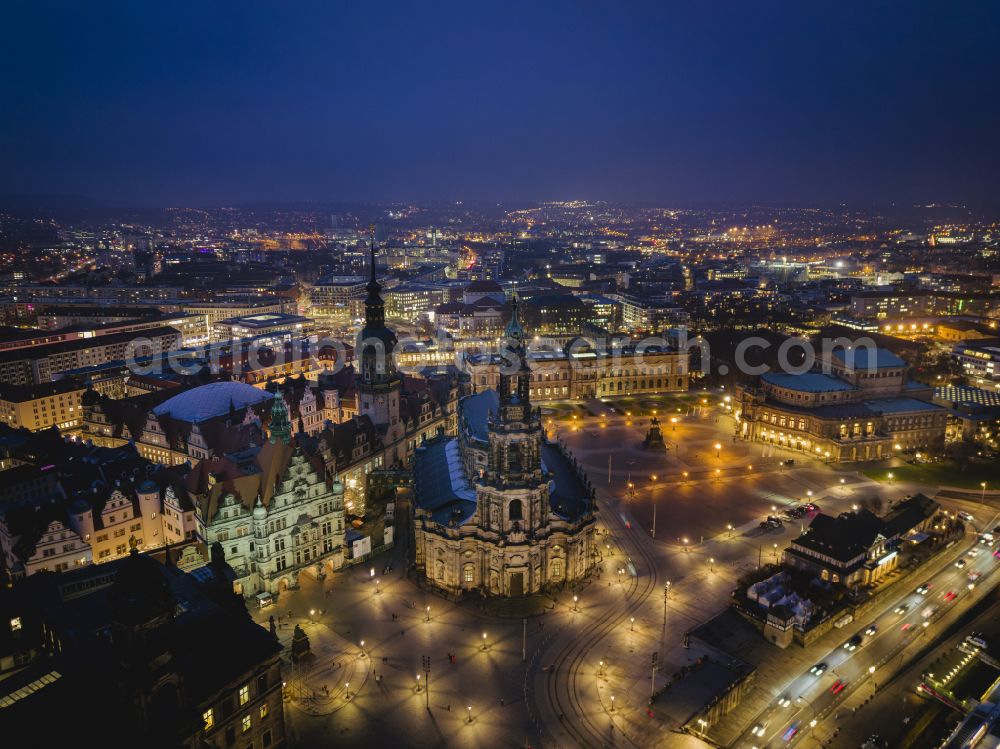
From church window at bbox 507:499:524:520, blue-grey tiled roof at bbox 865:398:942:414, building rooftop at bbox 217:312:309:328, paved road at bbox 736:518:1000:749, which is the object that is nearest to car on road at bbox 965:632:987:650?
paved road at bbox 736:518:1000:749

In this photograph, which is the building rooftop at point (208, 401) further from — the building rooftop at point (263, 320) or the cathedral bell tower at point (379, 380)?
the building rooftop at point (263, 320)

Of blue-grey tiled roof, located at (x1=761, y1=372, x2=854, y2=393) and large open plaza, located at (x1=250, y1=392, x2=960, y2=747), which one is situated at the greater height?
blue-grey tiled roof, located at (x1=761, y1=372, x2=854, y2=393)

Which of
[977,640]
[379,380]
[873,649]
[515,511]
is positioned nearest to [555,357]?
[379,380]

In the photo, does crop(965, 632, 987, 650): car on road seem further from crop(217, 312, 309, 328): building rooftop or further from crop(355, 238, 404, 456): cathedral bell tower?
crop(217, 312, 309, 328): building rooftop

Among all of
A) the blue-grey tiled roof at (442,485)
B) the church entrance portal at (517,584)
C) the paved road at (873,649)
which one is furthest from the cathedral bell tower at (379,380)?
the paved road at (873,649)

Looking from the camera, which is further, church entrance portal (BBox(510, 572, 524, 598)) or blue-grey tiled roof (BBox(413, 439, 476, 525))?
blue-grey tiled roof (BBox(413, 439, 476, 525))
